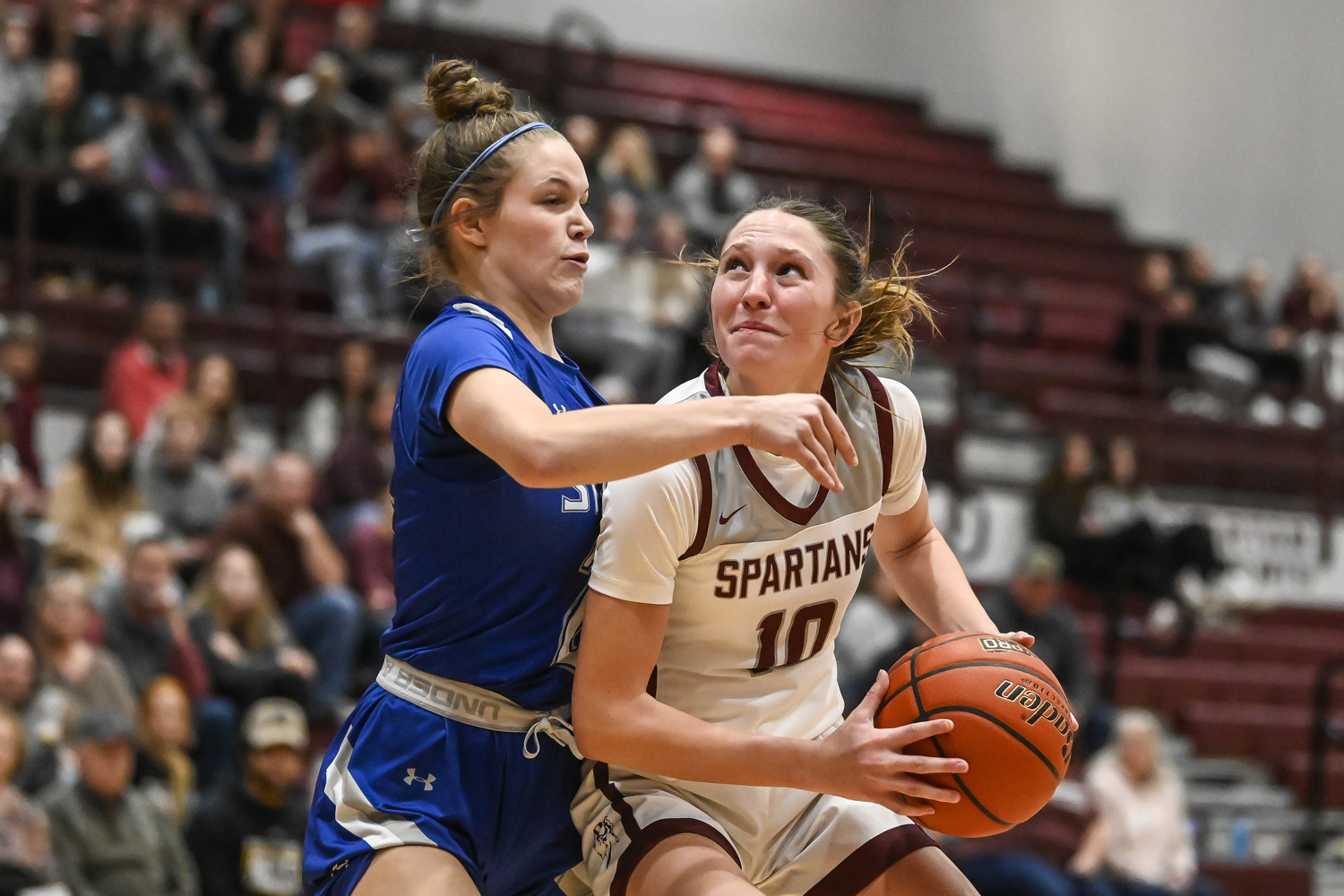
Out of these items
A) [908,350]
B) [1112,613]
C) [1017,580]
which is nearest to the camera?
[908,350]

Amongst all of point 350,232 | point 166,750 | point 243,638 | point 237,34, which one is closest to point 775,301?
point 166,750

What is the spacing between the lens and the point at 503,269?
286 centimetres

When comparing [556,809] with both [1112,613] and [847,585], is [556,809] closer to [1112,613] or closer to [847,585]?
[847,585]

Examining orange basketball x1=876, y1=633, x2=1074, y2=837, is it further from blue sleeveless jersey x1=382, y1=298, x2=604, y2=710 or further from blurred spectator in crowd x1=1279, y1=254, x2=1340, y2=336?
blurred spectator in crowd x1=1279, y1=254, x2=1340, y2=336

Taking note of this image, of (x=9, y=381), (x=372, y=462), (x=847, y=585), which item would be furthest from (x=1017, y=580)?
(x=847, y=585)

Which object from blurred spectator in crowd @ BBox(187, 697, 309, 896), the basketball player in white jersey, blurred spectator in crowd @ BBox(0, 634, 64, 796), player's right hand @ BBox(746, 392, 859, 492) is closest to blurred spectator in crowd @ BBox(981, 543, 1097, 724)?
blurred spectator in crowd @ BBox(187, 697, 309, 896)

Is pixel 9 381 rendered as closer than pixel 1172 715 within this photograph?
Yes

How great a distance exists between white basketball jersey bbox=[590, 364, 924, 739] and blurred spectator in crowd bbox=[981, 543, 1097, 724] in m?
5.42

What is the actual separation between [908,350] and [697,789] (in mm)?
943

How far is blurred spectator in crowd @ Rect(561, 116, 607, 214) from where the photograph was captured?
32.6 feet

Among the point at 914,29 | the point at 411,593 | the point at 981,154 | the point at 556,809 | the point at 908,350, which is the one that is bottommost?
the point at 556,809

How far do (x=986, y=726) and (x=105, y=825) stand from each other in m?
4.31

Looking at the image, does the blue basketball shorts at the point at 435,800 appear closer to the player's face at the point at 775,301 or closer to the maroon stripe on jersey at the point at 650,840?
the maroon stripe on jersey at the point at 650,840

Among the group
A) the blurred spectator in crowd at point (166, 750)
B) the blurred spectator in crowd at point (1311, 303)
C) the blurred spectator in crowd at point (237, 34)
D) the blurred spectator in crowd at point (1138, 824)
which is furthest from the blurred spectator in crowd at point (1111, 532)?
→ the blurred spectator in crowd at point (237, 34)
